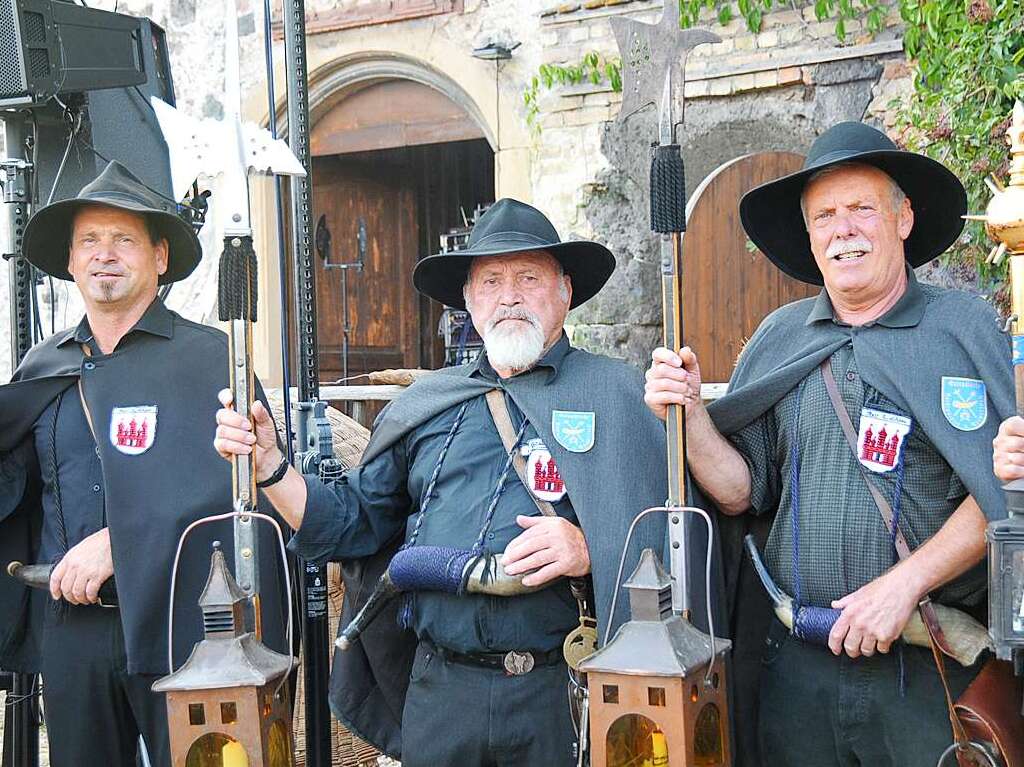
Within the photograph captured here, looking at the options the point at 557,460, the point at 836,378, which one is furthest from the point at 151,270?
the point at 836,378

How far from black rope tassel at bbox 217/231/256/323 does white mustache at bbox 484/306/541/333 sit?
2.35 ft

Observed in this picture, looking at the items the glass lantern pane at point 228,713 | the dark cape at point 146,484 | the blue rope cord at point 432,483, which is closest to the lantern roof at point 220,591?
the glass lantern pane at point 228,713

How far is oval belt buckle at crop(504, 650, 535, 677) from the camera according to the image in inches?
131

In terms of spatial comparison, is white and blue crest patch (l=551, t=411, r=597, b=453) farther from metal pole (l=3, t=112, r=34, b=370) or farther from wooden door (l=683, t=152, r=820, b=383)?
wooden door (l=683, t=152, r=820, b=383)

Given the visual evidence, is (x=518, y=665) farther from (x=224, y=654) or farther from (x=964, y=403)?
(x=964, y=403)

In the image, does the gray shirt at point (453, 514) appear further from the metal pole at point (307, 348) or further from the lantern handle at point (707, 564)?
the metal pole at point (307, 348)

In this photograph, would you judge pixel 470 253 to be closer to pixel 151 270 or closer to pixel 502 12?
pixel 151 270

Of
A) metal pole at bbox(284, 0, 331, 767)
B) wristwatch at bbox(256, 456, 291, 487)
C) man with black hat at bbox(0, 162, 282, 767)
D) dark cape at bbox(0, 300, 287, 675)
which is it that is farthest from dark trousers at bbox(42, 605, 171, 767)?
wristwatch at bbox(256, 456, 291, 487)

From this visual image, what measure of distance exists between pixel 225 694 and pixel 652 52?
1.68m

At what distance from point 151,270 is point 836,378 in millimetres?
1960

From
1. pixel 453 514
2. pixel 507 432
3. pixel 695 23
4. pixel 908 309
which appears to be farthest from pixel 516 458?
pixel 695 23

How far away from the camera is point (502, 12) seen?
8.23 m

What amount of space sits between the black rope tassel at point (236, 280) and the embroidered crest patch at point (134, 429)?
0.77m

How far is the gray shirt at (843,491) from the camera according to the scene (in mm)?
3074
